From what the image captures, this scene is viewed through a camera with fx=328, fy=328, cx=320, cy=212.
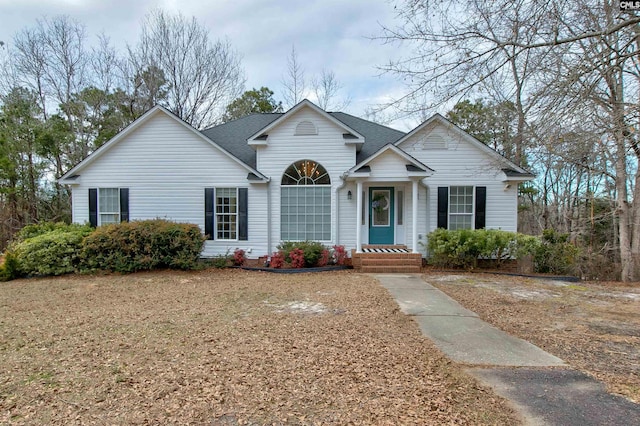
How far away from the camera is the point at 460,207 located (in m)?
11.1

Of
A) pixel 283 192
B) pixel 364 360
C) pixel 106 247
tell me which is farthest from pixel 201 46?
pixel 364 360

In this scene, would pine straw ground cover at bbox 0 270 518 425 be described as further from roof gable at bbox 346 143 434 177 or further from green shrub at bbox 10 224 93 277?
roof gable at bbox 346 143 434 177

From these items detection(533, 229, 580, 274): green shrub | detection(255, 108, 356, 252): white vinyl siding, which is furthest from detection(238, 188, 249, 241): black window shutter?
detection(533, 229, 580, 274): green shrub

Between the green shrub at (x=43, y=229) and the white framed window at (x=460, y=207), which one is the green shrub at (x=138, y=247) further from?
the white framed window at (x=460, y=207)

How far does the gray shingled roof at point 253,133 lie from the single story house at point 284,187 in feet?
3.56

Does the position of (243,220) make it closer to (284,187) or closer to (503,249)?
(284,187)

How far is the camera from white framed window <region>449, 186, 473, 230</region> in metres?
11.1

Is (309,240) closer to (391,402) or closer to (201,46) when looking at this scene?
(391,402)

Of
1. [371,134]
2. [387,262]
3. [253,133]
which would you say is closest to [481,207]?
[387,262]

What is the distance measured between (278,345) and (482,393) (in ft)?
7.33

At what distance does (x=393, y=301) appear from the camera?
6.27m

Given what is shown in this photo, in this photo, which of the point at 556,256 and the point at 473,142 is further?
the point at 473,142

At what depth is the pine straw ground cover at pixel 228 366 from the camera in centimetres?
259

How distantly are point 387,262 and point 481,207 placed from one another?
3.85 metres
